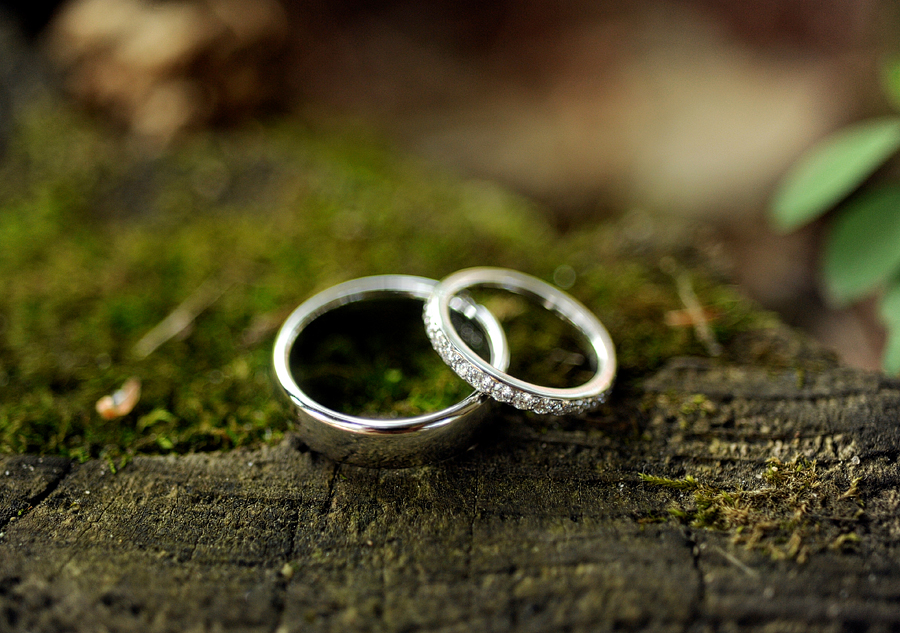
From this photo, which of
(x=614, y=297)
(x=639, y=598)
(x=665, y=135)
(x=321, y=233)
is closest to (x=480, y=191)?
(x=321, y=233)

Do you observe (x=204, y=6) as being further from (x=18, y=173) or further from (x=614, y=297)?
(x=614, y=297)

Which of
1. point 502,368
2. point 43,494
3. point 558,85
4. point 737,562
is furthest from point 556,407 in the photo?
point 558,85

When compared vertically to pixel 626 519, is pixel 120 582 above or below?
below

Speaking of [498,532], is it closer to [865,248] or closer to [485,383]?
[485,383]

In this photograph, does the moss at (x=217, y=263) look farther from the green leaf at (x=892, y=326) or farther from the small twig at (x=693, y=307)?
the green leaf at (x=892, y=326)

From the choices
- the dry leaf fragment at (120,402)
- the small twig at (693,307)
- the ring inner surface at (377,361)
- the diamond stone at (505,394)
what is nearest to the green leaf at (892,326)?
the small twig at (693,307)
